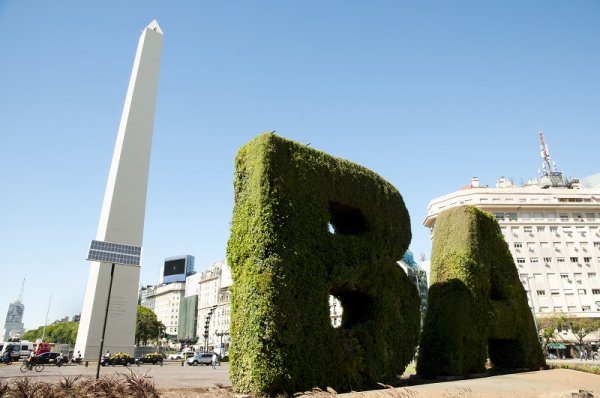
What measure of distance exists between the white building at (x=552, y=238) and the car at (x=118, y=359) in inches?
1945

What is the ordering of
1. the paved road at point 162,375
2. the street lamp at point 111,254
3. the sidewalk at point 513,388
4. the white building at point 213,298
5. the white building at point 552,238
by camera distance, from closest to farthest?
the sidewalk at point 513,388 < the street lamp at point 111,254 < the paved road at point 162,375 < the white building at point 552,238 < the white building at point 213,298

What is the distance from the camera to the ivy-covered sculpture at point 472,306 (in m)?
15.3

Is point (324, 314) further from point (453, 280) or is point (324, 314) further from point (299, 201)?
point (453, 280)

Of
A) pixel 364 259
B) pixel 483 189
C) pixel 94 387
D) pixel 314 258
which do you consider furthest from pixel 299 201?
pixel 483 189

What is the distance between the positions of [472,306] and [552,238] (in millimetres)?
55096

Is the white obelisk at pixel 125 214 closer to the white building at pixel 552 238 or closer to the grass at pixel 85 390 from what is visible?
the grass at pixel 85 390

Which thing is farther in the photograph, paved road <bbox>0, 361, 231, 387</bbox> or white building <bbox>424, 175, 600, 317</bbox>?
white building <bbox>424, 175, 600, 317</bbox>

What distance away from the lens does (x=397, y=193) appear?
15.3 meters

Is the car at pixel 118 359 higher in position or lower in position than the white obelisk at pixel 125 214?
lower

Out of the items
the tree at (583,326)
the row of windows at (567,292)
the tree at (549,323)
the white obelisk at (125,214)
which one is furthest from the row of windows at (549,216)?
the white obelisk at (125,214)

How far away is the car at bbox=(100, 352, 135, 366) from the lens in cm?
3294

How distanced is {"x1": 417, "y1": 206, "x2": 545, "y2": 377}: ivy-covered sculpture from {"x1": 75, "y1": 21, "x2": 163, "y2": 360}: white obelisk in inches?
951

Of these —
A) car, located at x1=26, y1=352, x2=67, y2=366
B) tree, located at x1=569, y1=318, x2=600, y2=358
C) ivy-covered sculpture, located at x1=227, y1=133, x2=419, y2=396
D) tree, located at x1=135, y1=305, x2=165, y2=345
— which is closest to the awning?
tree, located at x1=569, y1=318, x2=600, y2=358

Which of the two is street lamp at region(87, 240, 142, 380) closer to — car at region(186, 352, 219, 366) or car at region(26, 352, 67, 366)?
car at region(26, 352, 67, 366)
